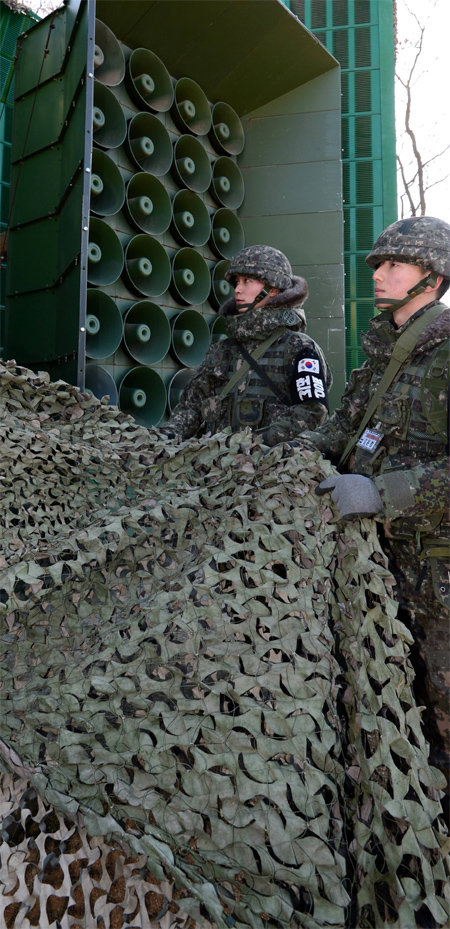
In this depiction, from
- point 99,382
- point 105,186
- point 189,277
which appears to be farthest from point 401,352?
point 189,277

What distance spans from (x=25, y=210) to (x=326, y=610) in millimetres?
4857

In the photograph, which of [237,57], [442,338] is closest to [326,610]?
[442,338]

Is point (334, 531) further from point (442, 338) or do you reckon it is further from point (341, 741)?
point (442, 338)

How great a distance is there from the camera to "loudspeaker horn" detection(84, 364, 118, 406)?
4.96 m

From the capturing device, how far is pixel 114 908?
1.33 m

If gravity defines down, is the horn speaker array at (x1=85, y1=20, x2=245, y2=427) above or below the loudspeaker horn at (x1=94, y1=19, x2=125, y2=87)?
below

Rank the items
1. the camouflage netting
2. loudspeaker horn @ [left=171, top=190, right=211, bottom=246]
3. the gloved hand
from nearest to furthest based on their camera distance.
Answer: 1. the camouflage netting
2. the gloved hand
3. loudspeaker horn @ [left=171, top=190, right=211, bottom=246]

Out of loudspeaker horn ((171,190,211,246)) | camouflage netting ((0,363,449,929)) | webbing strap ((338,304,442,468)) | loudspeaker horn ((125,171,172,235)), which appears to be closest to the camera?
camouflage netting ((0,363,449,929))

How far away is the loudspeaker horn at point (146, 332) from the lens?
5.43m

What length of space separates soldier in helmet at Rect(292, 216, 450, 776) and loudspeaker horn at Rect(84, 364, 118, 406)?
2.79 meters

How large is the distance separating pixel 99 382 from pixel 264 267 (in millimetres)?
1761

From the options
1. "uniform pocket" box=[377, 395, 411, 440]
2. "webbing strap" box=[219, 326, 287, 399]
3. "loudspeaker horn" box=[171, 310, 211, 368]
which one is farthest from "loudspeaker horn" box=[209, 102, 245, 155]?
"uniform pocket" box=[377, 395, 411, 440]

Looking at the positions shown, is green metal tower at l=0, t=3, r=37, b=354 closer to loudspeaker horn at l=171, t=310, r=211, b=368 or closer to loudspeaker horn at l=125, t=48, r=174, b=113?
loudspeaker horn at l=125, t=48, r=174, b=113

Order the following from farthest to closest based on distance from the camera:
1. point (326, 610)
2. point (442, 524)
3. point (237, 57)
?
1. point (237, 57)
2. point (442, 524)
3. point (326, 610)
